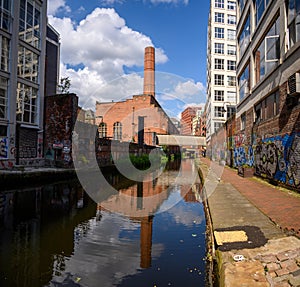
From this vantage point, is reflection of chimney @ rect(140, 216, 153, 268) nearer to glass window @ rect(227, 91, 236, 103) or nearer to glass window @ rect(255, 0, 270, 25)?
glass window @ rect(255, 0, 270, 25)

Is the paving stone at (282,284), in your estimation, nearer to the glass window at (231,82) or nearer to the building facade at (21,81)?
the building facade at (21,81)

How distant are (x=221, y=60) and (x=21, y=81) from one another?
33420 mm

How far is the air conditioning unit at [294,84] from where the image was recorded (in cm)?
946

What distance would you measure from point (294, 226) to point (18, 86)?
21447mm

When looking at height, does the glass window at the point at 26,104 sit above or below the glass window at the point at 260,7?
below

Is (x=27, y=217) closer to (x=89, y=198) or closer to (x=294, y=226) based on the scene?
(x=89, y=198)

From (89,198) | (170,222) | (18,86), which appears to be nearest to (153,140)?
(18,86)

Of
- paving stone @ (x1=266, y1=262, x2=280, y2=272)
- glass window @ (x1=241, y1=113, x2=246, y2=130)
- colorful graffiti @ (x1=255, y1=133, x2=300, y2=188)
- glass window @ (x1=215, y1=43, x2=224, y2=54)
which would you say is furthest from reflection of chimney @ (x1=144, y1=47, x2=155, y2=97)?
paving stone @ (x1=266, y1=262, x2=280, y2=272)

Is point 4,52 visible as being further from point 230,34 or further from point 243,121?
point 230,34

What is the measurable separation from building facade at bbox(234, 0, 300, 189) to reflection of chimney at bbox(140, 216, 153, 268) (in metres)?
5.61

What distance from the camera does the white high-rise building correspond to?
43531 mm

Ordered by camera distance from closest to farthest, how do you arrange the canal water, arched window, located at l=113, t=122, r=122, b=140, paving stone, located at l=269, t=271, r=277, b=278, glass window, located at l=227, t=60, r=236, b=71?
1. paving stone, located at l=269, t=271, r=277, b=278
2. the canal water
3. glass window, located at l=227, t=60, r=236, b=71
4. arched window, located at l=113, t=122, r=122, b=140

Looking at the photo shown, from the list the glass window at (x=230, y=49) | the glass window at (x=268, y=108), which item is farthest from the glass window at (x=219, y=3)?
the glass window at (x=268, y=108)

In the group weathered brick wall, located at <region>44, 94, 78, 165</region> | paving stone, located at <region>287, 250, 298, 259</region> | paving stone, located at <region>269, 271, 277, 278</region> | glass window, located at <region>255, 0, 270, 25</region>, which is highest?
glass window, located at <region>255, 0, 270, 25</region>
